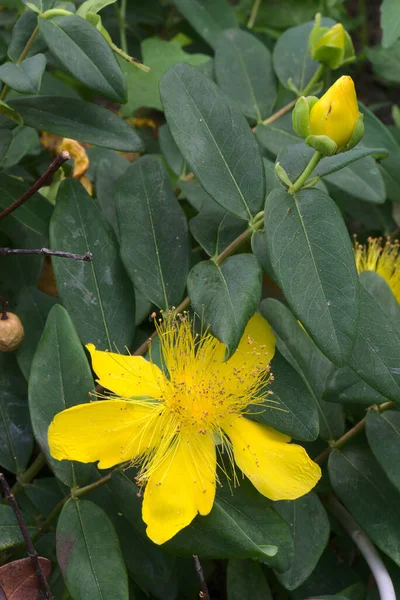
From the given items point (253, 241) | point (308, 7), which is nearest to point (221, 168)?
point (253, 241)

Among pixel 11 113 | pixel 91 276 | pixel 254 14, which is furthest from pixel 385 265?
pixel 254 14

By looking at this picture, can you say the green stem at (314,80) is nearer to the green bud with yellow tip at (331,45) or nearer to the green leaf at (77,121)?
the green bud with yellow tip at (331,45)

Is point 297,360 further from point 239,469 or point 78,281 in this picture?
point 78,281

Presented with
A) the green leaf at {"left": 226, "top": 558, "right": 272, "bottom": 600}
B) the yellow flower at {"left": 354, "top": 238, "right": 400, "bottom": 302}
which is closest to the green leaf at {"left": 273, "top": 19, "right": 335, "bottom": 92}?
the yellow flower at {"left": 354, "top": 238, "right": 400, "bottom": 302}

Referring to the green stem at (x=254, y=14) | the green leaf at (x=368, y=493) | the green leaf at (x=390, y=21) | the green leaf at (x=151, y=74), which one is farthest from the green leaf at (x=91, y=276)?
the green stem at (x=254, y=14)

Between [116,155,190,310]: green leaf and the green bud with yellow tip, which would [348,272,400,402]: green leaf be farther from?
the green bud with yellow tip

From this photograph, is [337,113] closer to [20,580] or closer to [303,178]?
[303,178]
